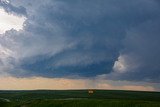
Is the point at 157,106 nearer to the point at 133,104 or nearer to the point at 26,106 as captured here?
the point at 133,104

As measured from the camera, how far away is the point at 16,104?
12625cm

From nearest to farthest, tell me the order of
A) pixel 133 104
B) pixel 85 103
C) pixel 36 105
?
pixel 133 104 < pixel 85 103 < pixel 36 105

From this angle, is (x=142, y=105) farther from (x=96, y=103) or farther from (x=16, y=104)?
(x=16, y=104)

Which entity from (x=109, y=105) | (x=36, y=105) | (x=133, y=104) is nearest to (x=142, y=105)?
(x=133, y=104)


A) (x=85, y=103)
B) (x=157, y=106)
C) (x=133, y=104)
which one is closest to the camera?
(x=157, y=106)

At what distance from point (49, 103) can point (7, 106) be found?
17606 mm

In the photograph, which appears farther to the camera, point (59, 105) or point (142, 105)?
point (59, 105)

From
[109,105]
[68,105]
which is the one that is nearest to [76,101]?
[68,105]

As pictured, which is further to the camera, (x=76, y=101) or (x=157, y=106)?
(x=76, y=101)

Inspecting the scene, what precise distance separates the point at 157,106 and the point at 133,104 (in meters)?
8.95

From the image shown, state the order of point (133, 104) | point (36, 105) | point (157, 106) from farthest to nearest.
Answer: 1. point (36, 105)
2. point (133, 104)
3. point (157, 106)

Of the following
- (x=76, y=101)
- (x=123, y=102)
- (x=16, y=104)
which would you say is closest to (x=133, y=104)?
(x=123, y=102)

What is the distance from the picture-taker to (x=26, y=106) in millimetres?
122062

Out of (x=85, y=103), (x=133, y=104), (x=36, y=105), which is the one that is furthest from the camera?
(x=36, y=105)
